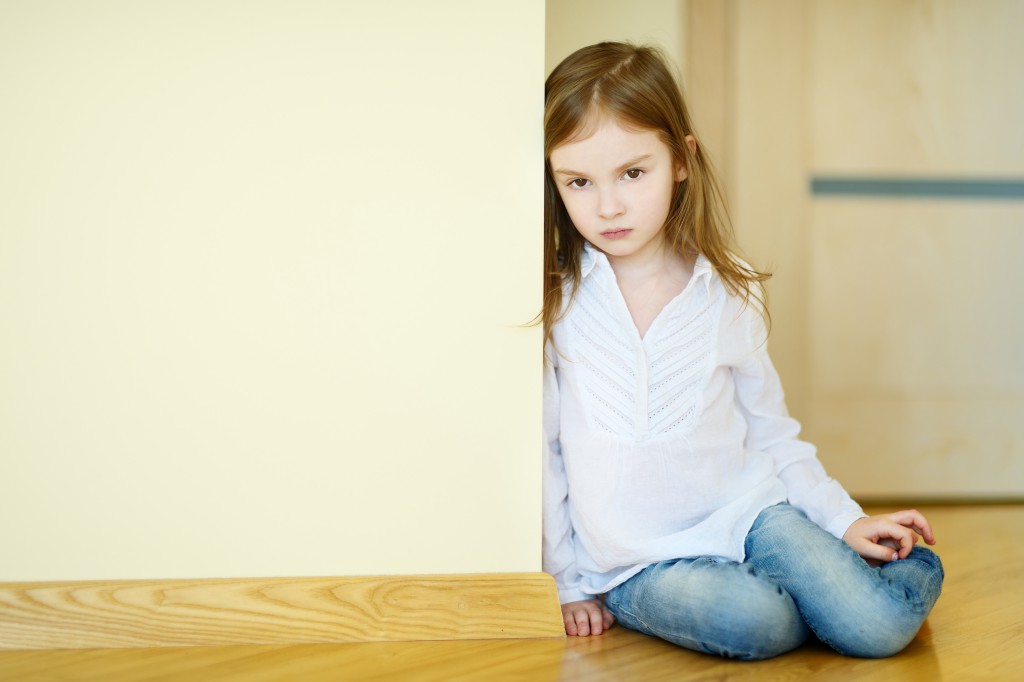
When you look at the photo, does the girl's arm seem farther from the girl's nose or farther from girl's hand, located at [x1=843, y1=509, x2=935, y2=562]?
the girl's nose

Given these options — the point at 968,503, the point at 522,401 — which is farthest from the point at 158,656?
the point at 968,503

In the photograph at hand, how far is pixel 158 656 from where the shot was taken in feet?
3.14

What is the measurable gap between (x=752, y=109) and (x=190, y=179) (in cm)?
109

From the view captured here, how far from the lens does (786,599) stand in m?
1.00

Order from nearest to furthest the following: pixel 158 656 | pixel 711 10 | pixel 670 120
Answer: pixel 158 656, pixel 670 120, pixel 711 10

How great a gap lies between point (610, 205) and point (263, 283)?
0.38 m

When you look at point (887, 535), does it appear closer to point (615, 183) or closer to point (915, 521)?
point (915, 521)

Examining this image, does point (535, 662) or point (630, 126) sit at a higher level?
point (630, 126)

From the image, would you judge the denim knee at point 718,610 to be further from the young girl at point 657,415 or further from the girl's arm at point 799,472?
the girl's arm at point 799,472

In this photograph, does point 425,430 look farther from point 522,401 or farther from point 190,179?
point 190,179

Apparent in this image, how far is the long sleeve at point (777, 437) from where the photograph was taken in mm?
1161

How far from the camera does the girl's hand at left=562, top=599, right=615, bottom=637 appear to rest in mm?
1071

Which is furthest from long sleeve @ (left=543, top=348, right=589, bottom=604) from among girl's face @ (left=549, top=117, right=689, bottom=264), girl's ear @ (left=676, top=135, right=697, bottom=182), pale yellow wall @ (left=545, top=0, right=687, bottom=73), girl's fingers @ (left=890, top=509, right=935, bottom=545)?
pale yellow wall @ (left=545, top=0, right=687, bottom=73)

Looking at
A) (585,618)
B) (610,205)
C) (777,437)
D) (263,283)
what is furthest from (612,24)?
(585,618)
